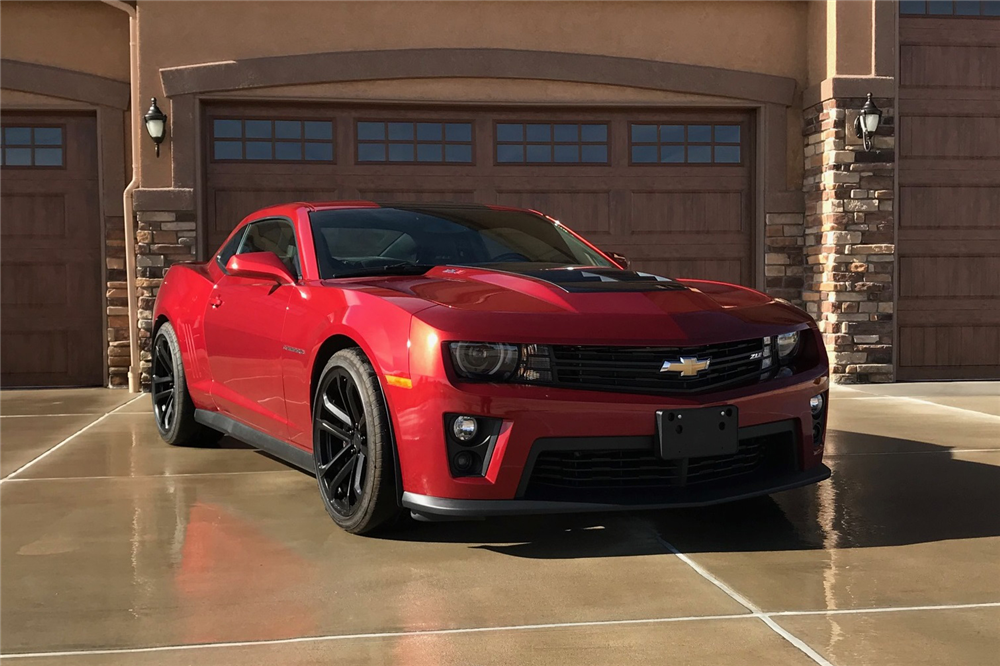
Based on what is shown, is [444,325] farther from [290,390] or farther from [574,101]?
[574,101]

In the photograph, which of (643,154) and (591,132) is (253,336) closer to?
(591,132)

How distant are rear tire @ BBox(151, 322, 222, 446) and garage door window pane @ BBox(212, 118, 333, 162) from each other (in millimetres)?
3892

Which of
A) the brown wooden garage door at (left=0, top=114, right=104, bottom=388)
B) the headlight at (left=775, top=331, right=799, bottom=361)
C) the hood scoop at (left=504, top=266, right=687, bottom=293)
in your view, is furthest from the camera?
the brown wooden garage door at (left=0, top=114, right=104, bottom=388)

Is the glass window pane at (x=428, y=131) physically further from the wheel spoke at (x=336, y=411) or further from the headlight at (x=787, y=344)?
the headlight at (x=787, y=344)

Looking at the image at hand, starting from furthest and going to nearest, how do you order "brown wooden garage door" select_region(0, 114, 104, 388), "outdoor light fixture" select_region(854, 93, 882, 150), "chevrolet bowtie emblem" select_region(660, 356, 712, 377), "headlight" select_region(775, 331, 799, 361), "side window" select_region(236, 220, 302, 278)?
"brown wooden garage door" select_region(0, 114, 104, 388), "outdoor light fixture" select_region(854, 93, 882, 150), "side window" select_region(236, 220, 302, 278), "headlight" select_region(775, 331, 799, 361), "chevrolet bowtie emblem" select_region(660, 356, 712, 377)

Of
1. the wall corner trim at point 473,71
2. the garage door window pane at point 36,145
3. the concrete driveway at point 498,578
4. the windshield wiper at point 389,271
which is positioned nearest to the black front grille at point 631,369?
the concrete driveway at point 498,578

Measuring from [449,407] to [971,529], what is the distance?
2.19 meters

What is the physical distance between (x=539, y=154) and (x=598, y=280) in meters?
6.43

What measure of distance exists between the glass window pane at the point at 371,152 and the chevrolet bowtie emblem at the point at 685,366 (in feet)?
22.9

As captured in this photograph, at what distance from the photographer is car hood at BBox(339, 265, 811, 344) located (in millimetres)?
3908

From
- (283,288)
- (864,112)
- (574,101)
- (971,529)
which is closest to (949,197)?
(864,112)

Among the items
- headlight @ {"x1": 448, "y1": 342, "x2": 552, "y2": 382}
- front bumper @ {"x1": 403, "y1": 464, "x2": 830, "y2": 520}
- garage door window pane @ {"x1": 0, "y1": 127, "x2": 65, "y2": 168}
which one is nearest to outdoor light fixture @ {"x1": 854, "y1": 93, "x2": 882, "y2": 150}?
front bumper @ {"x1": 403, "y1": 464, "x2": 830, "y2": 520}

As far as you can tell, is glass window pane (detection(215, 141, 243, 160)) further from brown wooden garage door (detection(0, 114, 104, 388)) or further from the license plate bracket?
the license plate bracket

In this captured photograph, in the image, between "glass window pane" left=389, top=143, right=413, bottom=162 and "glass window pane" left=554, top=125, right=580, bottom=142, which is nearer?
"glass window pane" left=389, top=143, right=413, bottom=162
